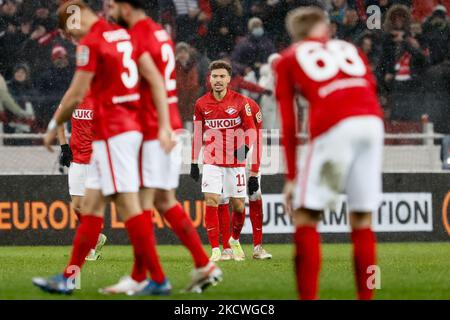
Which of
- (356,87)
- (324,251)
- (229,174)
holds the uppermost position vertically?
(356,87)

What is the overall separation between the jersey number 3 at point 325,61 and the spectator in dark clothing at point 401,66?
33.0 ft

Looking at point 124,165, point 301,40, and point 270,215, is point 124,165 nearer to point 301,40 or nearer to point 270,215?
point 301,40

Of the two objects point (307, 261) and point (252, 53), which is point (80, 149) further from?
point (307, 261)

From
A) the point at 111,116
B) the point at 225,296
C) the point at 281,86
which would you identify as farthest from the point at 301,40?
the point at 225,296

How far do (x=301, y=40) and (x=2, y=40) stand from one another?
35.6ft

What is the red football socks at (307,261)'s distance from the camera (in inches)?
274

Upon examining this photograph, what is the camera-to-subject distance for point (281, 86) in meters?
7.09

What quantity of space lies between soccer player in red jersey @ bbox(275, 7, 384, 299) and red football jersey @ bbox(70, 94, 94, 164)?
6.27 m

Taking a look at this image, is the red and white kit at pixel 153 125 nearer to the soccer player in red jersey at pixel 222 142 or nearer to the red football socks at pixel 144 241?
the red football socks at pixel 144 241

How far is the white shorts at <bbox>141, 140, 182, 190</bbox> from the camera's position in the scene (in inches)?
336

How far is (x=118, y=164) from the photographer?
8273mm

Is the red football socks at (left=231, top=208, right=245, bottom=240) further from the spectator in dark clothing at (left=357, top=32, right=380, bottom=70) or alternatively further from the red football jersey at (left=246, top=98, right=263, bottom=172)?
the spectator in dark clothing at (left=357, top=32, right=380, bottom=70)

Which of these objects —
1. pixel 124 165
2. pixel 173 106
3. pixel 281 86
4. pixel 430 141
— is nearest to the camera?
pixel 281 86

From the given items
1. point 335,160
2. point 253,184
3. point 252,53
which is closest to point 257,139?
Answer: point 253,184
